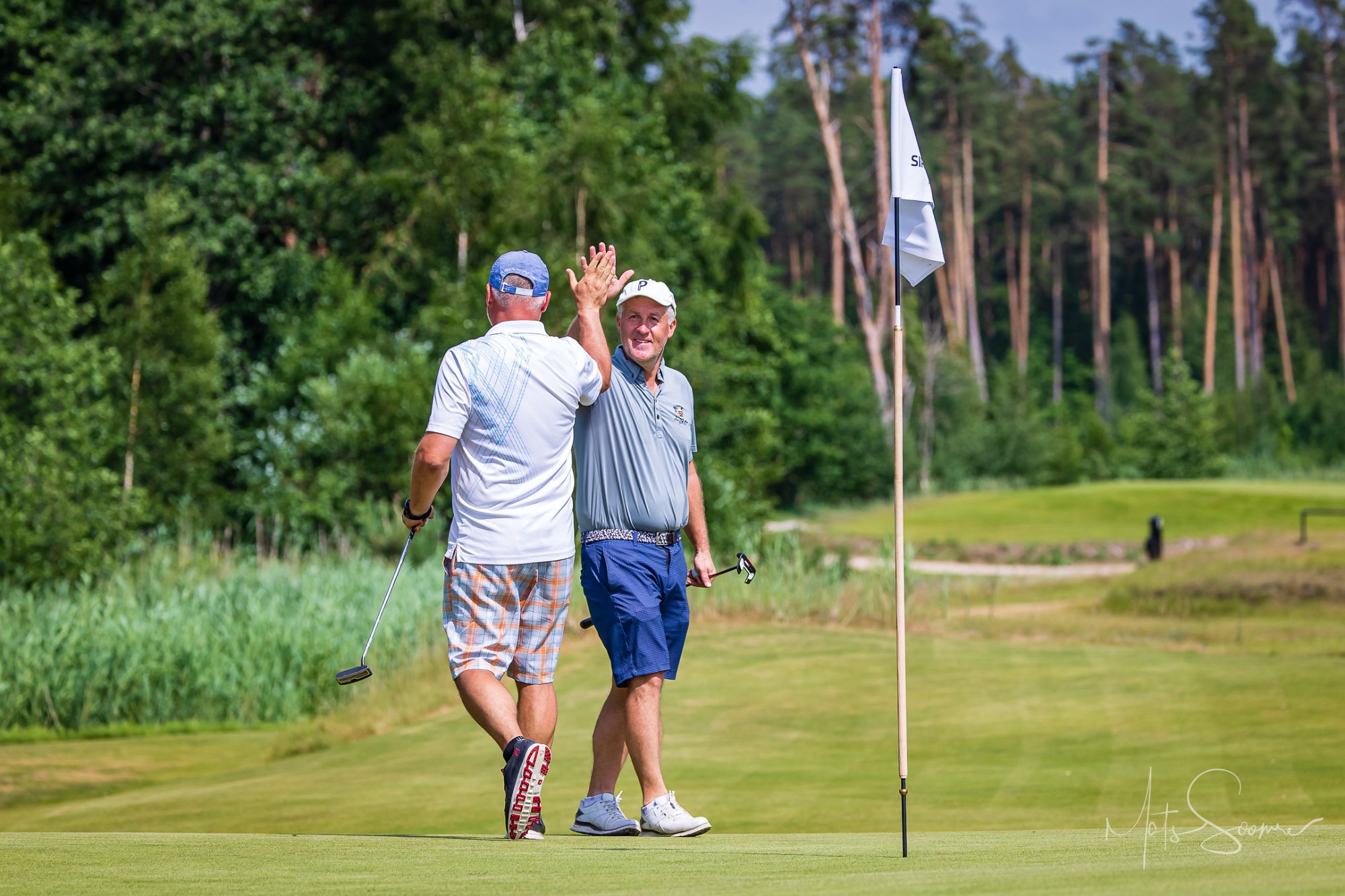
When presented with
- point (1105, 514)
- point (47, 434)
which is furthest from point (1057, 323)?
point (47, 434)

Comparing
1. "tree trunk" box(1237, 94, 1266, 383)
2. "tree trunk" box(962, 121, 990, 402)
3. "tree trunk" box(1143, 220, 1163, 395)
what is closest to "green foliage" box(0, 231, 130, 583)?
"tree trunk" box(962, 121, 990, 402)

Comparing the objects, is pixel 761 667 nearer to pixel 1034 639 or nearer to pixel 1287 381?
pixel 1034 639

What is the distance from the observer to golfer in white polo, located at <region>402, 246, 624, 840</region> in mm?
5082

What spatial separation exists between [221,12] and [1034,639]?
62.6 feet

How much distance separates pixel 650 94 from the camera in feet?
108

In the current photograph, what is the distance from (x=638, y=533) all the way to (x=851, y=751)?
13.9ft

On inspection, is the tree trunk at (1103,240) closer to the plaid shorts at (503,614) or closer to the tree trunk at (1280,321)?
the tree trunk at (1280,321)

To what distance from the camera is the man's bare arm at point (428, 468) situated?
5.00 meters

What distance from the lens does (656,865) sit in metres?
4.07

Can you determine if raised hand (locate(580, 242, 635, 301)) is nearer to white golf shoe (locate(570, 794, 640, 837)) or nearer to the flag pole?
the flag pole

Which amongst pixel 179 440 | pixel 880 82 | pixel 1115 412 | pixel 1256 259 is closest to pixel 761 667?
pixel 179 440

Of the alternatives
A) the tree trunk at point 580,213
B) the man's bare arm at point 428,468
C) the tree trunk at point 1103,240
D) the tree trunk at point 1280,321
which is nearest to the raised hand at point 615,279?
the man's bare arm at point 428,468

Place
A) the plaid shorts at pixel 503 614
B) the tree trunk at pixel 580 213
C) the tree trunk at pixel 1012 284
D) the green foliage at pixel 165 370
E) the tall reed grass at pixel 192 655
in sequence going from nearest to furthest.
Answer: the plaid shorts at pixel 503 614
the tall reed grass at pixel 192 655
the green foliage at pixel 165 370
the tree trunk at pixel 580 213
the tree trunk at pixel 1012 284

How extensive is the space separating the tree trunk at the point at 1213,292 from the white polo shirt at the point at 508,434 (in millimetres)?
58358
